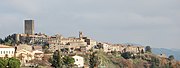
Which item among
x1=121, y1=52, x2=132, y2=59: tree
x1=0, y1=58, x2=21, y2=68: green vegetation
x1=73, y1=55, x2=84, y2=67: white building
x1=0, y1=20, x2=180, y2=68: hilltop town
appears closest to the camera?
x1=0, y1=58, x2=21, y2=68: green vegetation

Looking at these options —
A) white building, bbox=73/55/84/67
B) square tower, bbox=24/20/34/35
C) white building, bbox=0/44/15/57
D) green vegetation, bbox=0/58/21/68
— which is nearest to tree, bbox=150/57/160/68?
white building, bbox=73/55/84/67

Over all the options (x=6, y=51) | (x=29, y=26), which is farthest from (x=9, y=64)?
(x=29, y=26)

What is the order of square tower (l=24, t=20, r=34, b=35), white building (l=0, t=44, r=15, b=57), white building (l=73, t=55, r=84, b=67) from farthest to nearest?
square tower (l=24, t=20, r=34, b=35) < white building (l=73, t=55, r=84, b=67) < white building (l=0, t=44, r=15, b=57)

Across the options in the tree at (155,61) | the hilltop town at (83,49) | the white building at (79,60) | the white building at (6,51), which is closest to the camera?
the white building at (6,51)

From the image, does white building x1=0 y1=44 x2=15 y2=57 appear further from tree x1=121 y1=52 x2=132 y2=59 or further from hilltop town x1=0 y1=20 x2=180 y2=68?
tree x1=121 y1=52 x2=132 y2=59

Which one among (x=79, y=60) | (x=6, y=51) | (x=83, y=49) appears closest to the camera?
(x=6, y=51)

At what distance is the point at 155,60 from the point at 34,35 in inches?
1376

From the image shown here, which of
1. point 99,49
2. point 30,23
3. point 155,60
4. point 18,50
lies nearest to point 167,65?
point 155,60

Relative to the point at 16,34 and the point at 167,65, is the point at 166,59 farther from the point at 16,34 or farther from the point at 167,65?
the point at 16,34

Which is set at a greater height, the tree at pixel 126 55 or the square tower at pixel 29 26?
the square tower at pixel 29 26

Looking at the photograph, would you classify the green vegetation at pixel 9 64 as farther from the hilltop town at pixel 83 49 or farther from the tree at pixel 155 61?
the tree at pixel 155 61

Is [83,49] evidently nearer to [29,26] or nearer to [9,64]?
[29,26]

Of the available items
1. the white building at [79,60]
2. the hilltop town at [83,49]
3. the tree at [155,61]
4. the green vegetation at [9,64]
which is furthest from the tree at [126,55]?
the green vegetation at [9,64]

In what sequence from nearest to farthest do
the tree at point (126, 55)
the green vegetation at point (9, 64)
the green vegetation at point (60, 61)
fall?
the green vegetation at point (9, 64), the green vegetation at point (60, 61), the tree at point (126, 55)
